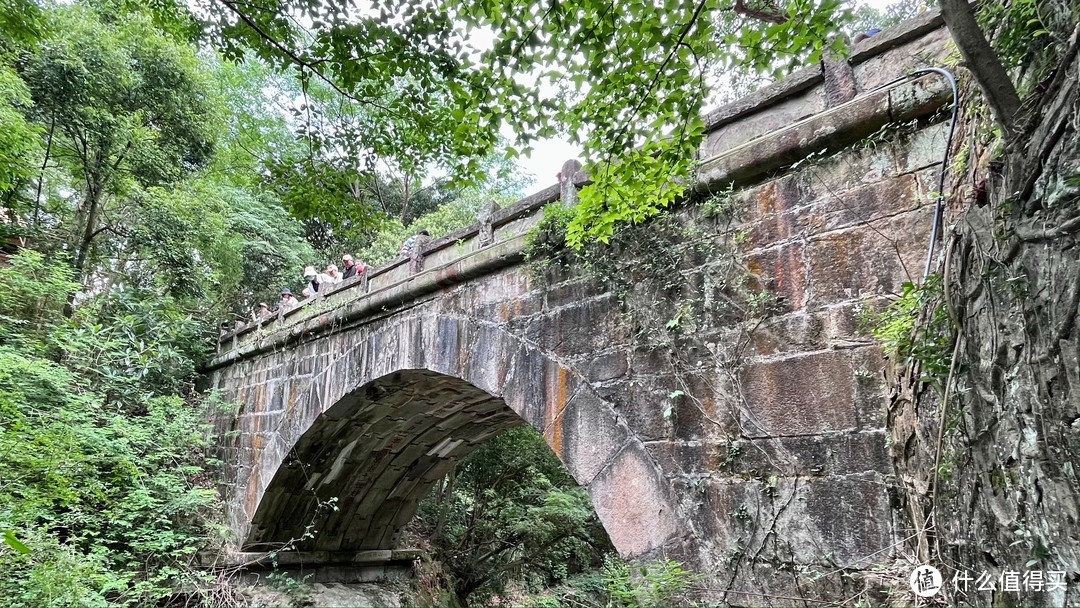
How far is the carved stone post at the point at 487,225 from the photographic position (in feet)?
12.6

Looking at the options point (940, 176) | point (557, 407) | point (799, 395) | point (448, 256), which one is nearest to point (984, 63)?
point (940, 176)

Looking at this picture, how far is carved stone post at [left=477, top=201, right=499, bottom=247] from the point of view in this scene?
384 cm

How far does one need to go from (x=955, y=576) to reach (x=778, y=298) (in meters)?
1.08

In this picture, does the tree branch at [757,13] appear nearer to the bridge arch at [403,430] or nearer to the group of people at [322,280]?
the bridge arch at [403,430]

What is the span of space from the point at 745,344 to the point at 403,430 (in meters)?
4.48

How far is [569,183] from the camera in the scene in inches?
128

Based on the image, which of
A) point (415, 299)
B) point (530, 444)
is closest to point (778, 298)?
point (415, 299)

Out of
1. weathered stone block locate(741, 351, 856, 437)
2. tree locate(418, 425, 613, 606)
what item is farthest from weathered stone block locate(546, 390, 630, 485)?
tree locate(418, 425, 613, 606)

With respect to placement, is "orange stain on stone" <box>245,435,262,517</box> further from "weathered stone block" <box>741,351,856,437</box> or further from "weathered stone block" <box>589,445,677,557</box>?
"weathered stone block" <box>741,351,856,437</box>

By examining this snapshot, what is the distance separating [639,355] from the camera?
9.03ft

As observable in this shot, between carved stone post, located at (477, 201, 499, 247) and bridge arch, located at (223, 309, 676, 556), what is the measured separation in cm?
50

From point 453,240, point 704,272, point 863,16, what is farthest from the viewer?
point 863,16

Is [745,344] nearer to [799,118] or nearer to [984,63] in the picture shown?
[799,118]

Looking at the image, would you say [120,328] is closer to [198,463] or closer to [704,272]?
[198,463]
